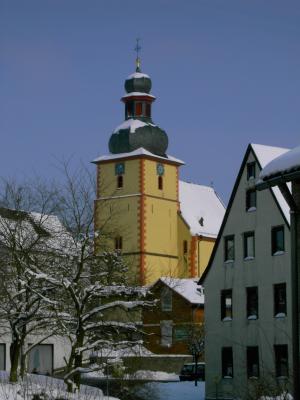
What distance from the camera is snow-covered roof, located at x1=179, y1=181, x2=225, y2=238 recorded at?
355 ft

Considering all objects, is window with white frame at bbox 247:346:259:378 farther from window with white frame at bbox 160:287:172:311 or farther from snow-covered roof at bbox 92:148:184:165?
snow-covered roof at bbox 92:148:184:165

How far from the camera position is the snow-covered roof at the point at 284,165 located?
2048cm

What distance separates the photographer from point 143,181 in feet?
349

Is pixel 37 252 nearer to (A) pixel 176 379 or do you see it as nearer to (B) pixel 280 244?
(B) pixel 280 244

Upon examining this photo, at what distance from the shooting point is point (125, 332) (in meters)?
32.2

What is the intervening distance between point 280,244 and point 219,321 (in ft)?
19.4

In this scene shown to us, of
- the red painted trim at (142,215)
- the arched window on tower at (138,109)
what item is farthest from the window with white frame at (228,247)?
the arched window on tower at (138,109)

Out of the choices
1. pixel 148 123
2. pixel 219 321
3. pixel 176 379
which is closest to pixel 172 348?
pixel 176 379

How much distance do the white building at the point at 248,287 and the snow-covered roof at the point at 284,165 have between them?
71.8 ft

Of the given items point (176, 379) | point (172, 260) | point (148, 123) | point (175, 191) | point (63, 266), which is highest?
point (148, 123)

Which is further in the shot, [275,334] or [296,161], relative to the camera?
[275,334]

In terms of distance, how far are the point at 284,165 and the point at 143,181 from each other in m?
85.5

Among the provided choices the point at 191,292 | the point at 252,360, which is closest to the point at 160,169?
the point at 191,292

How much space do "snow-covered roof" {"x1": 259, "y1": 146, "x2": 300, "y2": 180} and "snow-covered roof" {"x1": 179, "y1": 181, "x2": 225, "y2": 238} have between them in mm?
84543
